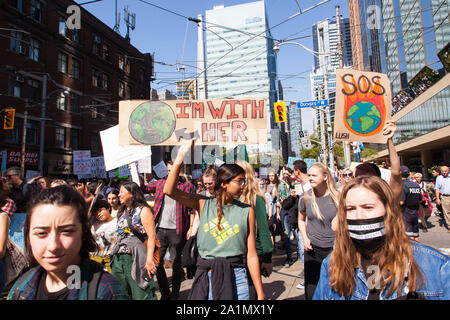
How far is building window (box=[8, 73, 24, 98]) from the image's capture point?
20719 mm

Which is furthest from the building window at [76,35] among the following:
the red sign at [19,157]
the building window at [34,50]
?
the red sign at [19,157]

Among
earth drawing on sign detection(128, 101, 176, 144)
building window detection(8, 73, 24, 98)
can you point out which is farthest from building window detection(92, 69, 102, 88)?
earth drawing on sign detection(128, 101, 176, 144)

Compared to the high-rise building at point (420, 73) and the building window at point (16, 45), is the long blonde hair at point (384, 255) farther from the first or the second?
the high-rise building at point (420, 73)

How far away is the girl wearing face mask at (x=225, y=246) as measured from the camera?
250cm

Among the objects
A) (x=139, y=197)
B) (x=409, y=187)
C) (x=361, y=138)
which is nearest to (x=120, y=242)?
(x=139, y=197)

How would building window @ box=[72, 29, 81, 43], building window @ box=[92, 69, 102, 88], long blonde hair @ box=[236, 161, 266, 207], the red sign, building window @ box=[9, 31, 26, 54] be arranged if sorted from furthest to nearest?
building window @ box=[92, 69, 102, 88] < building window @ box=[72, 29, 81, 43] < building window @ box=[9, 31, 26, 54] < the red sign < long blonde hair @ box=[236, 161, 266, 207]

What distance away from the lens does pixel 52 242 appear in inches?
61.4

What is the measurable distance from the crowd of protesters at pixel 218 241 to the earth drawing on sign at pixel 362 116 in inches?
38.9

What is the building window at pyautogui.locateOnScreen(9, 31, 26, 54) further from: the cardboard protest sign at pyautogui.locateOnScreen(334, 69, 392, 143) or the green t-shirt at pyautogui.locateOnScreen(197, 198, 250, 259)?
the green t-shirt at pyautogui.locateOnScreen(197, 198, 250, 259)

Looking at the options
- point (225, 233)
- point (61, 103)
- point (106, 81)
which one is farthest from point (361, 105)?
point (106, 81)

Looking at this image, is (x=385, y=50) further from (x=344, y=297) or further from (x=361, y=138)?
(x=344, y=297)

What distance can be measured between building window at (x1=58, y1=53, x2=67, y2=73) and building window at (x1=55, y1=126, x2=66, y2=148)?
4.67 m

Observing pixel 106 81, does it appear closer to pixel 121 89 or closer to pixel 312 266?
pixel 121 89

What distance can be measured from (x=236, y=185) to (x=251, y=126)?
2511mm
